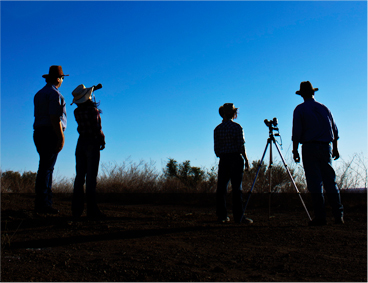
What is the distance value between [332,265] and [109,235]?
2.46 meters

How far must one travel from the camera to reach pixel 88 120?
16.8ft

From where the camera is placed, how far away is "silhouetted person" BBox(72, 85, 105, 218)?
513cm

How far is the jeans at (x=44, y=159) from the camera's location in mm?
5270

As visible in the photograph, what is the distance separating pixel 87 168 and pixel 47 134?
856mm

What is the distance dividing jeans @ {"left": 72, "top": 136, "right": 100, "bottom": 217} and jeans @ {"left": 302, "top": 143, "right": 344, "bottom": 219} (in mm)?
3237

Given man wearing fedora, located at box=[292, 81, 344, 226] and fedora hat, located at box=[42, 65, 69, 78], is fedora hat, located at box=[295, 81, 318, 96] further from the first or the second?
fedora hat, located at box=[42, 65, 69, 78]

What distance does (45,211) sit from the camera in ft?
17.7

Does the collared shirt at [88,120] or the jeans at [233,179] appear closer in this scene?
the collared shirt at [88,120]

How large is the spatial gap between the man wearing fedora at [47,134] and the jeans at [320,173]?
151 inches

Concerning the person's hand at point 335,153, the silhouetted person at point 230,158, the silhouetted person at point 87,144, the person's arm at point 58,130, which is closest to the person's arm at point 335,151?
the person's hand at point 335,153

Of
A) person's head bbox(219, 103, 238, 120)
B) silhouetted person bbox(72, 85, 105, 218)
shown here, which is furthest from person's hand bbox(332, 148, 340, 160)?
silhouetted person bbox(72, 85, 105, 218)

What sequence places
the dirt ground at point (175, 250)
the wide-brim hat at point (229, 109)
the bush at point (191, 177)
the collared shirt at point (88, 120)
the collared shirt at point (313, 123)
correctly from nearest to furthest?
the dirt ground at point (175, 250) < the collared shirt at point (88, 120) < the collared shirt at point (313, 123) < the wide-brim hat at point (229, 109) < the bush at point (191, 177)

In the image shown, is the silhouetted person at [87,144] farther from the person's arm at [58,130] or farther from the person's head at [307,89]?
the person's head at [307,89]

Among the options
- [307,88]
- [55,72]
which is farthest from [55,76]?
[307,88]
